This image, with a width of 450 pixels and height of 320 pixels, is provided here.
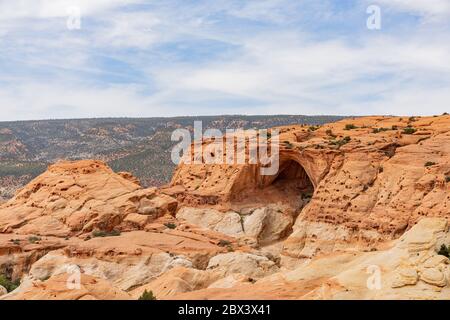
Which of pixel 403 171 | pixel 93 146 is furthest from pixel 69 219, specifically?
pixel 93 146

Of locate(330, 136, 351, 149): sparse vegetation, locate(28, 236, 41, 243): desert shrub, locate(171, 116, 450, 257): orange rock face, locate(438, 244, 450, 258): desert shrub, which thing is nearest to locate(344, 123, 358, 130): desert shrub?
locate(171, 116, 450, 257): orange rock face

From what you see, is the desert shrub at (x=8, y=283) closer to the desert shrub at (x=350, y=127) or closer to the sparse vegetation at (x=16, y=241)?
the sparse vegetation at (x=16, y=241)

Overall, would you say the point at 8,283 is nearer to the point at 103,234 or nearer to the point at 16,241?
the point at 16,241

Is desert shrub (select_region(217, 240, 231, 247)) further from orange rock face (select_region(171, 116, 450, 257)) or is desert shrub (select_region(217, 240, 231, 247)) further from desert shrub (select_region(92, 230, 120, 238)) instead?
desert shrub (select_region(92, 230, 120, 238))

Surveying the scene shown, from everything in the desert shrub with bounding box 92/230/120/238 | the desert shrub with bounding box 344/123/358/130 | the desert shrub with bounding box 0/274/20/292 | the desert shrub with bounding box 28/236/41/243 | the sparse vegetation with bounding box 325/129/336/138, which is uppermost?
Result: the desert shrub with bounding box 344/123/358/130

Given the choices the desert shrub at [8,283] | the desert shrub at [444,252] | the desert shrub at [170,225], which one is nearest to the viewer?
the desert shrub at [444,252]

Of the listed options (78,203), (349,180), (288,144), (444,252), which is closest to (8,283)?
(78,203)

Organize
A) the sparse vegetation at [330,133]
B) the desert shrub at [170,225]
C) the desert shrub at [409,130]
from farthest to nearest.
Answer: the sparse vegetation at [330,133], the desert shrub at [409,130], the desert shrub at [170,225]

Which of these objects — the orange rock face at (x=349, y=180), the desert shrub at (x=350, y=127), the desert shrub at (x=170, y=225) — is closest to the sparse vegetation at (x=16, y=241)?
the desert shrub at (x=170, y=225)

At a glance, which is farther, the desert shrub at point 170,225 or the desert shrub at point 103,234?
the desert shrub at point 170,225
